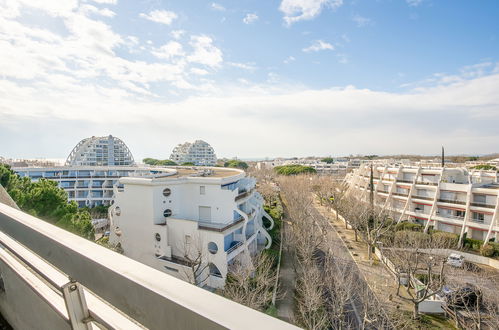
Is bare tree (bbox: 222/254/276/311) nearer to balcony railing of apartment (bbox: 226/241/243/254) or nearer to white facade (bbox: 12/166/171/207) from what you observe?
balcony railing of apartment (bbox: 226/241/243/254)

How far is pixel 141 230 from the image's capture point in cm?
1739

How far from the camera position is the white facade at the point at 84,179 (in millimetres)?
34406

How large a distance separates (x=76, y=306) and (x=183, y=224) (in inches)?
628

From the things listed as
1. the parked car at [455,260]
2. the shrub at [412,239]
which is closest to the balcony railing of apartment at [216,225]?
the shrub at [412,239]

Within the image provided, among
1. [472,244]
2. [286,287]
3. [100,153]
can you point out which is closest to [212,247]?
[286,287]

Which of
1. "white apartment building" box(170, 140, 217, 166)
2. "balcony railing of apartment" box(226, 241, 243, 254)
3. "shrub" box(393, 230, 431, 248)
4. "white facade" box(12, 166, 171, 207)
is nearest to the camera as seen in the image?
"balcony railing of apartment" box(226, 241, 243, 254)

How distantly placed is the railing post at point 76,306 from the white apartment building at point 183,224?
14.6 metres

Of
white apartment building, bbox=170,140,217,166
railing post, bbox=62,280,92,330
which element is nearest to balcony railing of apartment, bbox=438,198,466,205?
railing post, bbox=62,280,92,330

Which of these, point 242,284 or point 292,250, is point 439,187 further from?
point 242,284

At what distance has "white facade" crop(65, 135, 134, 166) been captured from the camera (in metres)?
55.4

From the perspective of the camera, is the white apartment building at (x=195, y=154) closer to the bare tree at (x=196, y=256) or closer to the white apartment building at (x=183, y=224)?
the white apartment building at (x=183, y=224)

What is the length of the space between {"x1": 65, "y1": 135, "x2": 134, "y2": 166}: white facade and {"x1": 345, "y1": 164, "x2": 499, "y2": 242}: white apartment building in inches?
2165

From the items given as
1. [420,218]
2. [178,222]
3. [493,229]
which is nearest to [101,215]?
[178,222]

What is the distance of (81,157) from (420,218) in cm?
6458
